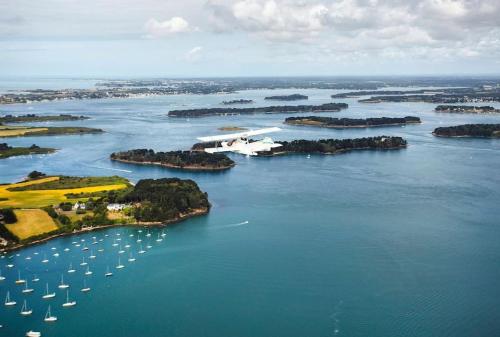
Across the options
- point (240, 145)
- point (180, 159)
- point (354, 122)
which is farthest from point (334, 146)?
point (354, 122)

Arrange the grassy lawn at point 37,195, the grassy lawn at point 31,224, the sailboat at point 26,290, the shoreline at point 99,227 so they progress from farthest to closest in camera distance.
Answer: the grassy lawn at point 37,195 → the grassy lawn at point 31,224 → the shoreline at point 99,227 → the sailboat at point 26,290

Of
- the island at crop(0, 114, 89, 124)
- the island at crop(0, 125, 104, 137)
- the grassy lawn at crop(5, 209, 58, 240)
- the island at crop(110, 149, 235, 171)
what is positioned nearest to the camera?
the grassy lawn at crop(5, 209, 58, 240)

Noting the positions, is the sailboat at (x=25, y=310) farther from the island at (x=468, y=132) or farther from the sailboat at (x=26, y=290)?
the island at (x=468, y=132)

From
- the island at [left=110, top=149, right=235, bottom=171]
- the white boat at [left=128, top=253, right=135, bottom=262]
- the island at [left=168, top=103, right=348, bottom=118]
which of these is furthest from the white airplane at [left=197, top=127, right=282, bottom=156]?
the island at [left=168, top=103, right=348, bottom=118]

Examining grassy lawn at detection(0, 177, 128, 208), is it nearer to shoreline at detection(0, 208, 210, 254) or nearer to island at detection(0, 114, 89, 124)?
shoreline at detection(0, 208, 210, 254)

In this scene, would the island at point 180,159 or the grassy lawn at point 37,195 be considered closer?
the grassy lawn at point 37,195

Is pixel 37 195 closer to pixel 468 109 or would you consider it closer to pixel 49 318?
pixel 49 318

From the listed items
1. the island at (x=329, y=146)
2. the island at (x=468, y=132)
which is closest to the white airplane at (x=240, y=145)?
the island at (x=329, y=146)
